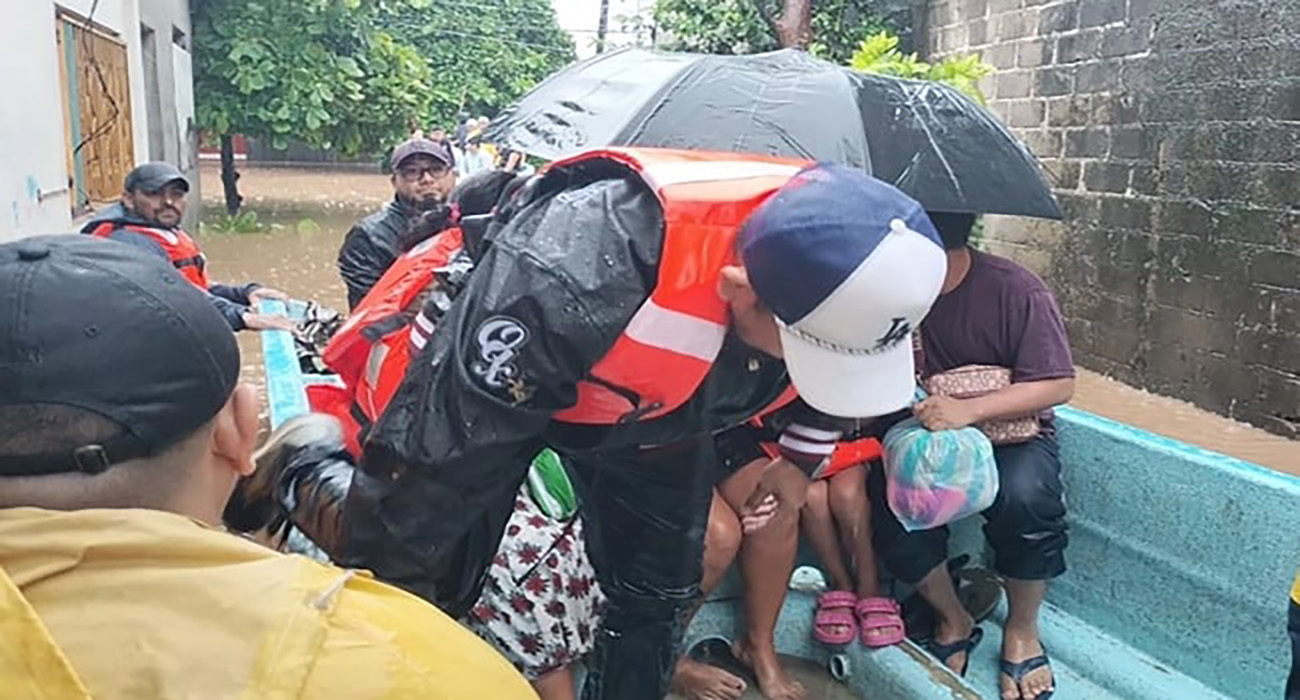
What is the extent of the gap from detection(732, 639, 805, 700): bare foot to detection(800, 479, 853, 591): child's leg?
0.86 feet

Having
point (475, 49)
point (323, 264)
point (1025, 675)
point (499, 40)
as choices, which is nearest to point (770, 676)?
point (1025, 675)

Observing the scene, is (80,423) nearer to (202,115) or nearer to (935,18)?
(935,18)

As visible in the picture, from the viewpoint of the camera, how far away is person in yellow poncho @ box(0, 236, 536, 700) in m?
0.81

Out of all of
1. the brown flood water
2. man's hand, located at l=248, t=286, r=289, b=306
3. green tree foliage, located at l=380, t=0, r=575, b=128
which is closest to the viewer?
man's hand, located at l=248, t=286, r=289, b=306

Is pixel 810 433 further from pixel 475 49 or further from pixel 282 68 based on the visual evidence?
pixel 475 49

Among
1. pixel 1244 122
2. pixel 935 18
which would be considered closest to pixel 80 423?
pixel 1244 122

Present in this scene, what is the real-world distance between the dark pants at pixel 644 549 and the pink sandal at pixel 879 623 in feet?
1.98

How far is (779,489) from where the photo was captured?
7.40 ft

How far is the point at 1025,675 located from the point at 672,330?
58.1 inches

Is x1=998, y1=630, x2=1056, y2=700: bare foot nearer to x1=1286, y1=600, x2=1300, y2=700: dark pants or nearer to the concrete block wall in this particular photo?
x1=1286, y1=600, x2=1300, y2=700: dark pants

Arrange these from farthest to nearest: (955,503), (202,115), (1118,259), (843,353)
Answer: (202,115)
(1118,259)
(955,503)
(843,353)

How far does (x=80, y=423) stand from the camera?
37.2 inches

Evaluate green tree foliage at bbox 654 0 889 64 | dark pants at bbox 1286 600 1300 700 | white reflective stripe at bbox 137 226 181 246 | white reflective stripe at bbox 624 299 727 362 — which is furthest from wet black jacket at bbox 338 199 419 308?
green tree foliage at bbox 654 0 889 64

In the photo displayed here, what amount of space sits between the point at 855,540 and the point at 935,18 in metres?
7.63
